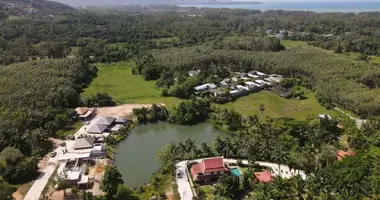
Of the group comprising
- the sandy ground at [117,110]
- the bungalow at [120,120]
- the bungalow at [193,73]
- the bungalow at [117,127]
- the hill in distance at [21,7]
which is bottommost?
the sandy ground at [117,110]

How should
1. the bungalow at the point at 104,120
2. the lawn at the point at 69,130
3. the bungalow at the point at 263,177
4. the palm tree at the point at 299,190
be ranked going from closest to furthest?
the palm tree at the point at 299,190
the bungalow at the point at 263,177
the lawn at the point at 69,130
the bungalow at the point at 104,120

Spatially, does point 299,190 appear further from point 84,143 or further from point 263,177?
point 84,143

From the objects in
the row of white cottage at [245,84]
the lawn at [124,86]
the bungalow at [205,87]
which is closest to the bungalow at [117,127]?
the lawn at [124,86]

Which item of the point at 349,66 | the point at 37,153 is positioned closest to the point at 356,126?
the point at 349,66

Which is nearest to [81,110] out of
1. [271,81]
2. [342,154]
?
[342,154]

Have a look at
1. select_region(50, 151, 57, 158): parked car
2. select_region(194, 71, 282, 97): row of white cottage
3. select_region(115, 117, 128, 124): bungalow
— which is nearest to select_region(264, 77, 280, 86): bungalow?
select_region(194, 71, 282, 97): row of white cottage

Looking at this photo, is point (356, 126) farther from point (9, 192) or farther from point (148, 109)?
point (9, 192)

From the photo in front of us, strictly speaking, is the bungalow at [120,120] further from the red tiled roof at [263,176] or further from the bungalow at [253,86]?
the bungalow at [253,86]
